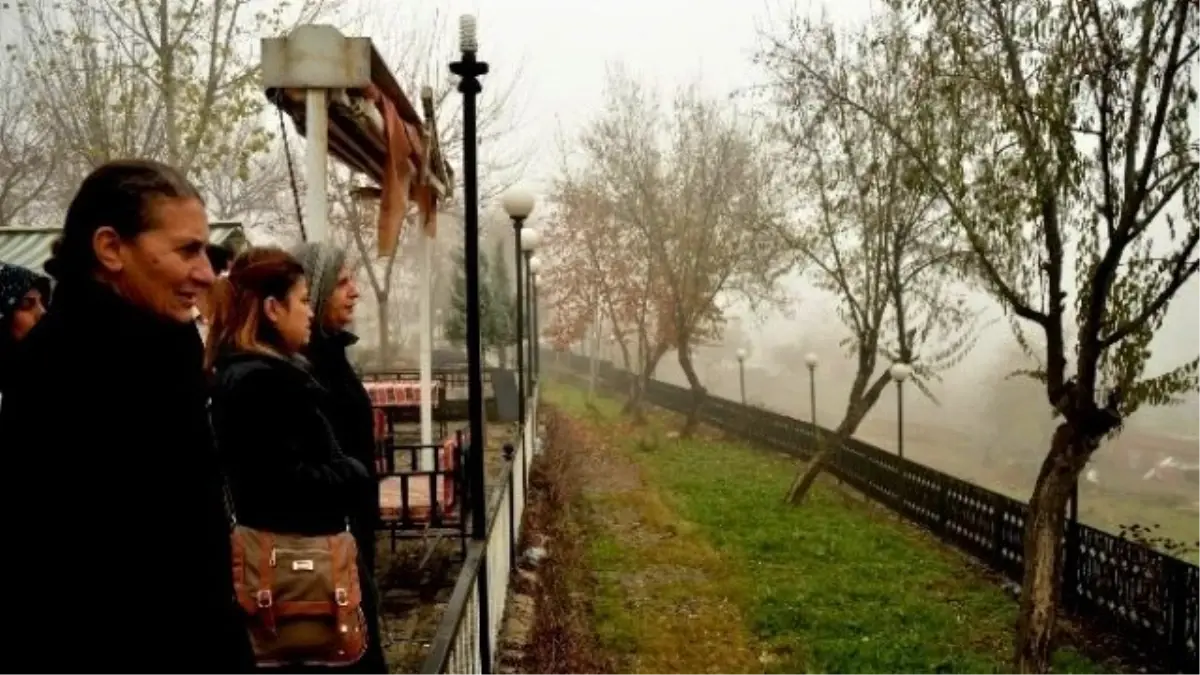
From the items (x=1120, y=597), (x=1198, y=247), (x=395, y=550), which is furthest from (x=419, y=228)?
(x=1120, y=597)

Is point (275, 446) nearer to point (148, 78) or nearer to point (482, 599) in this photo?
point (482, 599)

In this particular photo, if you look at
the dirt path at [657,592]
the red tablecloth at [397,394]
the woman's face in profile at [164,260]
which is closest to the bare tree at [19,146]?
the red tablecloth at [397,394]

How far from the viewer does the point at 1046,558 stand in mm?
7238

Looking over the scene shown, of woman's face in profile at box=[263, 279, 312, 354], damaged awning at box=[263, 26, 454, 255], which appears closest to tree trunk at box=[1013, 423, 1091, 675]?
damaged awning at box=[263, 26, 454, 255]

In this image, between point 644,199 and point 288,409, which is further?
point 644,199

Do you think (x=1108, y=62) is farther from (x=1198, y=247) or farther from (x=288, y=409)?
(x=288, y=409)

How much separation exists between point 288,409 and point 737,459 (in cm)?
1917

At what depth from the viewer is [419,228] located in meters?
8.00

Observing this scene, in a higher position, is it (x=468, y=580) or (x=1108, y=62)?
(x=1108, y=62)

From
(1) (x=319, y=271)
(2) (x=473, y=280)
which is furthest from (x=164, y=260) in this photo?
(2) (x=473, y=280)

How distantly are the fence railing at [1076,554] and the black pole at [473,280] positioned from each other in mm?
6612

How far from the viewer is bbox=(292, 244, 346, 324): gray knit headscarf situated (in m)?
3.23

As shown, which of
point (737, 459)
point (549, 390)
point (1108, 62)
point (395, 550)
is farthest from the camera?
point (549, 390)

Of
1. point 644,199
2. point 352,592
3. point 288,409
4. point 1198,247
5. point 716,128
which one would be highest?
point 716,128
